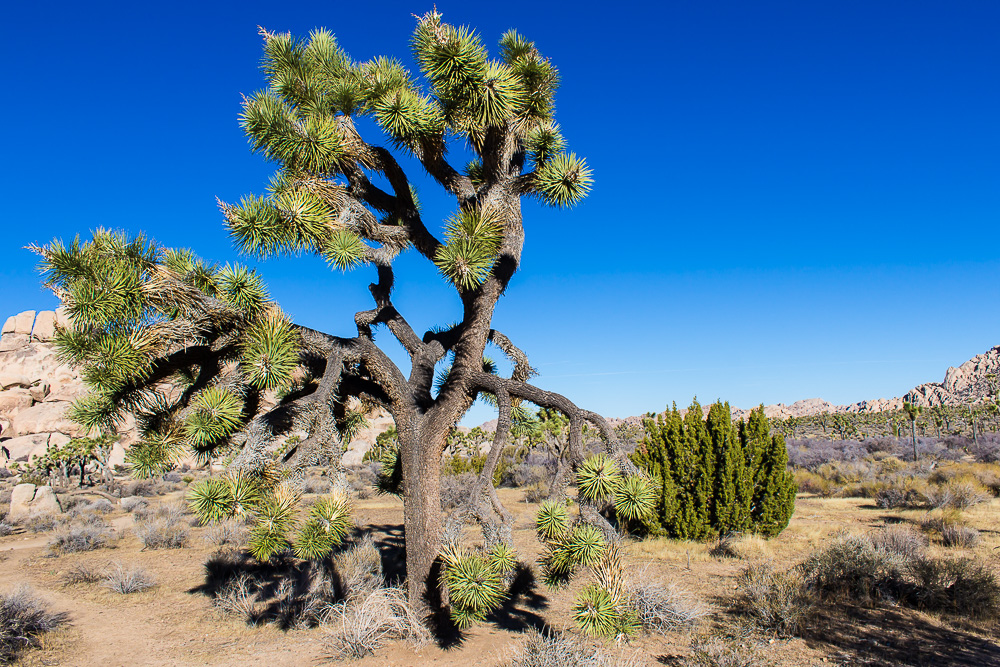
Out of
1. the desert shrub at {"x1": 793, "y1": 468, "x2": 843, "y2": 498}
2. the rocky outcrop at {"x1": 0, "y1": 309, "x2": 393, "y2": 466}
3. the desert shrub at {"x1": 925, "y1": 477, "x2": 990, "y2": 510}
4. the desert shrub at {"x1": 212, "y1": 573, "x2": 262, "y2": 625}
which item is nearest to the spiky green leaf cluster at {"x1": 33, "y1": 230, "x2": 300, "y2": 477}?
the desert shrub at {"x1": 212, "y1": 573, "x2": 262, "y2": 625}

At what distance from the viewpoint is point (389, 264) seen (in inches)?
233

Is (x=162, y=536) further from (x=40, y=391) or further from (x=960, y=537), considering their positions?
(x=40, y=391)

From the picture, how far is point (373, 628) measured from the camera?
5703mm

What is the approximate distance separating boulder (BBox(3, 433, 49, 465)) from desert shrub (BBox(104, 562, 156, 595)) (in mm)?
38871

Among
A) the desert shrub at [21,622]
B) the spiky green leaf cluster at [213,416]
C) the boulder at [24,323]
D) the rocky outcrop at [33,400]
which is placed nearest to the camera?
the spiky green leaf cluster at [213,416]

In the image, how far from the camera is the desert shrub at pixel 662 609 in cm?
650

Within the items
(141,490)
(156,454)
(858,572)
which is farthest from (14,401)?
(858,572)

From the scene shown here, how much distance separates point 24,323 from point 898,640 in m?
68.7

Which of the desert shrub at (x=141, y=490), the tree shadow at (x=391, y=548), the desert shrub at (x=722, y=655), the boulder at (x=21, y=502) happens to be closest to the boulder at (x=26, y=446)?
the desert shrub at (x=141, y=490)

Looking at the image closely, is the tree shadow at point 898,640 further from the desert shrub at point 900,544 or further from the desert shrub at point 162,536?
the desert shrub at point 162,536

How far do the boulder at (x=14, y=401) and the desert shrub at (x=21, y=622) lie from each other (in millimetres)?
49292

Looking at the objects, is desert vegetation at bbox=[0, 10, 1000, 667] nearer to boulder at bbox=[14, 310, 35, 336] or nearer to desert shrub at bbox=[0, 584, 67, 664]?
desert shrub at bbox=[0, 584, 67, 664]

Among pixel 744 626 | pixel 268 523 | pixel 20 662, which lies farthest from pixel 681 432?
pixel 20 662

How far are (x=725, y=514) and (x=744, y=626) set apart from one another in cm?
508
